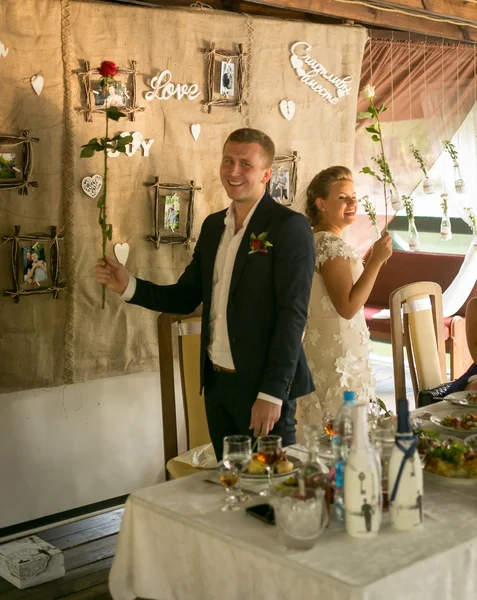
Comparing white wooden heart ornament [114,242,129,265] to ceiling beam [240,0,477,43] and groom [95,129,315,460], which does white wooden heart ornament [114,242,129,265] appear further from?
ceiling beam [240,0,477,43]

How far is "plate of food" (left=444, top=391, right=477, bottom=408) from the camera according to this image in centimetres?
295

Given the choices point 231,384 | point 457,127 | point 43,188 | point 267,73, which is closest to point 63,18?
point 43,188

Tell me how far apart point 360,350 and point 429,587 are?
191 cm

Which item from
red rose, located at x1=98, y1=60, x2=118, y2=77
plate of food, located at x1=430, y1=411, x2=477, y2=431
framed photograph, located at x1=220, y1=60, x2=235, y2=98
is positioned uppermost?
framed photograph, located at x1=220, y1=60, x2=235, y2=98

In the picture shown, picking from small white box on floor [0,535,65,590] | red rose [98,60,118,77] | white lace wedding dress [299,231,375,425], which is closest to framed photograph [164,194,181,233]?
white lace wedding dress [299,231,375,425]

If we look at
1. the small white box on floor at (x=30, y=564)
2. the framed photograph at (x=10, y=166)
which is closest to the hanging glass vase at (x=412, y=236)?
the framed photograph at (x=10, y=166)

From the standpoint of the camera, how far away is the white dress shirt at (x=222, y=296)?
9.36 feet

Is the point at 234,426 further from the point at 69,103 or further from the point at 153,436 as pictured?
the point at 69,103

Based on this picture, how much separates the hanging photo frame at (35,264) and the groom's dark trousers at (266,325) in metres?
0.89

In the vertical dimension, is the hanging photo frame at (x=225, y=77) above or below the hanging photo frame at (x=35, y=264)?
above

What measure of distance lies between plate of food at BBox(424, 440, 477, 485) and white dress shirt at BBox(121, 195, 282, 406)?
2.64 ft

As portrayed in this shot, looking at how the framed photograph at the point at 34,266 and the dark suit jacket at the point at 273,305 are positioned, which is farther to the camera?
the framed photograph at the point at 34,266

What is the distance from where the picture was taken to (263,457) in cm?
215

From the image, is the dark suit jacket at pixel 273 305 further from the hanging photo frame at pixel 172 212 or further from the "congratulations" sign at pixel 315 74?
the "congratulations" sign at pixel 315 74
